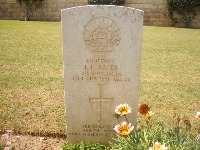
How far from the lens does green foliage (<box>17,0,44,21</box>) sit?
18.2 meters

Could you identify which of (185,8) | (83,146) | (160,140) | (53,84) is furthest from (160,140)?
(185,8)

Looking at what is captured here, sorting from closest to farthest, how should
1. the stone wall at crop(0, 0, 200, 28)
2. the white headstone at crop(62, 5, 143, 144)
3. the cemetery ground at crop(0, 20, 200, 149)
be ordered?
the white headstone at crop(62, 5, 143, 144), the cemetery ground at crop(0, 20, 200, 149), the stone wall at crop(0, 0, 200, 28)

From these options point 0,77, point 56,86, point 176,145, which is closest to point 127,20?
point 176,145

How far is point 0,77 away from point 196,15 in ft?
49.2

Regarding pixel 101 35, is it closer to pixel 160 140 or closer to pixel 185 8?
pixel 160 140

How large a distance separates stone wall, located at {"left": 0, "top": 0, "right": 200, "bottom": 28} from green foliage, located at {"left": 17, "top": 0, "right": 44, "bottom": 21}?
0.24 meters

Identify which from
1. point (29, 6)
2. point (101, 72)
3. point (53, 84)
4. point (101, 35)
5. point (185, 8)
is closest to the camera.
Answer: point (101, 35)

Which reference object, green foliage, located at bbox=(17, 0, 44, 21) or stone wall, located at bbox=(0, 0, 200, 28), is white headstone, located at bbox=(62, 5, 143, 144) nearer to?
stone wall, located at bbox=(0, 0, 200, 28)

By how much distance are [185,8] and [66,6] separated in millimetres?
7802

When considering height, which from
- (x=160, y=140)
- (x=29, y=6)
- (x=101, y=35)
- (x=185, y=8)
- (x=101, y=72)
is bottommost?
(x=160, y=140)

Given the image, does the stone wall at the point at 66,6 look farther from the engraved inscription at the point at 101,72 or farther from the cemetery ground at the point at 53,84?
the engraved inscription at the point at 101,72

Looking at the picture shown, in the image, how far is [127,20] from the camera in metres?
3.11

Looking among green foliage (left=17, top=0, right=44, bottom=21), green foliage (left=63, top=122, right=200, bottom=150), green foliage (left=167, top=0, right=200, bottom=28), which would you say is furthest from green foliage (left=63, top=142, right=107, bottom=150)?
green foliage (left=17, top=0, right=44, bottom=21)

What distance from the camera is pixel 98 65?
3234mm
